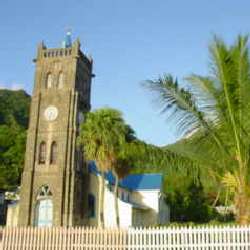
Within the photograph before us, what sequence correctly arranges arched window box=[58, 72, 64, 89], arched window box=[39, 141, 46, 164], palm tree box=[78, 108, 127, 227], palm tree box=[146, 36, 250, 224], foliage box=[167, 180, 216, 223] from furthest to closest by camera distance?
1. foliage box=[167, 180, 216, 223]
2. arched window box=[58, 72, 64, 89]
3. arched window box=[39, 141, 46, 164]
4. palm tree box=[78, 108, 127, 227]
5. palm tree box=[146, 36, 250, 224]

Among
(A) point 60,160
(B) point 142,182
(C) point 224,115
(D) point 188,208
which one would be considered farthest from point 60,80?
(C) point 224,115

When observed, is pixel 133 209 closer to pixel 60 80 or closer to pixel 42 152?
pixel 42 152

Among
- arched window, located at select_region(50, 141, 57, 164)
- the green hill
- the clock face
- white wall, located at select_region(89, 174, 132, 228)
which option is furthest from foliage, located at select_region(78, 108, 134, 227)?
the green hill

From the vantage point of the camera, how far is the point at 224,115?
14703 mm

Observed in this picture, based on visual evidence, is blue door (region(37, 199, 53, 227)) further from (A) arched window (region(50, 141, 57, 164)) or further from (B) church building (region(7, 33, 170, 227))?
(A) arched window (region(50, 141, 57, 164))

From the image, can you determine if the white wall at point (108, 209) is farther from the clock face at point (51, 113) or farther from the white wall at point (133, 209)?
the clock face at point (51, 113)

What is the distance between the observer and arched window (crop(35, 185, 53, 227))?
130 ft

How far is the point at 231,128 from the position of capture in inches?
576

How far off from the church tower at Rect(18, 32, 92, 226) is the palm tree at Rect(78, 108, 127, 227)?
4.48 metres

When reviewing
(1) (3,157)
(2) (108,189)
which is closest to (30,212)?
(2) (108,189)

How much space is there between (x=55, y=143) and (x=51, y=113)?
9.93ft

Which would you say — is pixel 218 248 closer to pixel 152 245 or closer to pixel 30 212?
pixel 152 245

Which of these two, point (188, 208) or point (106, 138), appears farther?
point (188, 208)

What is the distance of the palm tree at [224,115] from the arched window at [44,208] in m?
26.4
